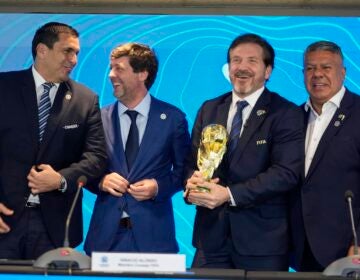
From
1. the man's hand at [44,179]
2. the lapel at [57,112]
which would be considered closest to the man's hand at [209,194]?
the man's hand at [44,179]

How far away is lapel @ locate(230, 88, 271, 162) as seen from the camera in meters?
3.86

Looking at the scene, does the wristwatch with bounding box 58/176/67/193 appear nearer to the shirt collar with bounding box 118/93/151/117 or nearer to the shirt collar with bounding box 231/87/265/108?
the shirt collar with bounding box 118/93/151/117

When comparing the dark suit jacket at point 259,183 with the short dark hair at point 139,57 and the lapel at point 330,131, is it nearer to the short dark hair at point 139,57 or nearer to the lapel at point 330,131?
the lapel at point 330,131

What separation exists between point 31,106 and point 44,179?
15.4 inches

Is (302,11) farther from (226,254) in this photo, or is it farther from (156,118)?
(226,254)

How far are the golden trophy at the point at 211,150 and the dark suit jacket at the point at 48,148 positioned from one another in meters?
0.60

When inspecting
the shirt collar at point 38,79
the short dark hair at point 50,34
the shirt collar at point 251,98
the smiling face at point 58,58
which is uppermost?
the short dark hair at point 50,34

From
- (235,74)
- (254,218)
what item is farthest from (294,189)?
(235,74)

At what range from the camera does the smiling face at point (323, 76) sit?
3998mm

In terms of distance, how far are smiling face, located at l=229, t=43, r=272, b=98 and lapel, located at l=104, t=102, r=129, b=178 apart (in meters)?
0.66

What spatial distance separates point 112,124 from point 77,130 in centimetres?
24

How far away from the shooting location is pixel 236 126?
3924 mm

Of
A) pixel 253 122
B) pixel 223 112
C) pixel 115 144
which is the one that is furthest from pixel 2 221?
pixel 253 122

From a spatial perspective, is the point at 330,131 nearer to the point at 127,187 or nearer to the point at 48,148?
the point at 127,187
